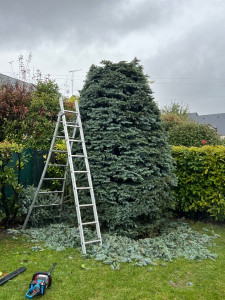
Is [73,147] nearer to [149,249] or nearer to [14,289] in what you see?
[149,249]

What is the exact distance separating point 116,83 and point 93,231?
2.81 metres

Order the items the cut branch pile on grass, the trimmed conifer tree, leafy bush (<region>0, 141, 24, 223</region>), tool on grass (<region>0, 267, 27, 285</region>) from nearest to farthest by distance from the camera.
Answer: tool on grass (<region>0, 267, 27, 285</region>), the cut branch pile on grass, the trimmed conifer tree, leafy bush (<region>0, 141, 24, 223</region>)

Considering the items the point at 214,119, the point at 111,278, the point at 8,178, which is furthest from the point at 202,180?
the point at 214,119

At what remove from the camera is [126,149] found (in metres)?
4.80

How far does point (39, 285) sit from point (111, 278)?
0.90 meters

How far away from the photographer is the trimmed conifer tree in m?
4.63

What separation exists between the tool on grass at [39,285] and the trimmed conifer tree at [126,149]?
1.79m

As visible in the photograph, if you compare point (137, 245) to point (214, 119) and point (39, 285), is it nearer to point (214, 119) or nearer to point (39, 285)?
point (39, 285)

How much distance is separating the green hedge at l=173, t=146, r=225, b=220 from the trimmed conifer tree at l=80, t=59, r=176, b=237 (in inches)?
47.8

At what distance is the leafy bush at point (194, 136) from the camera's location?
9898 mm

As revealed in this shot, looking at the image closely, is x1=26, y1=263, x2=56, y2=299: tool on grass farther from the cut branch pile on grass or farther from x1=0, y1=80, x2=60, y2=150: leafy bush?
x1=0, y1=80, x2=60, y2=150: leafy bush

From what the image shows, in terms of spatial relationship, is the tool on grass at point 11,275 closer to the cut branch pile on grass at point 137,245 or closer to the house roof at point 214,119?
the cut branch pile on grass at point 137,245

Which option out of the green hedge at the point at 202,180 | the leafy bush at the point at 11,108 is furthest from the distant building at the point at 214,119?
the leafy bush at the point at 11,108

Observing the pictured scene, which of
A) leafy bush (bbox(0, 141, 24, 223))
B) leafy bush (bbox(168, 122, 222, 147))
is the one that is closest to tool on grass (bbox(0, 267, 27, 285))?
leafy bush (bbox(0, 141, 24, 223))
